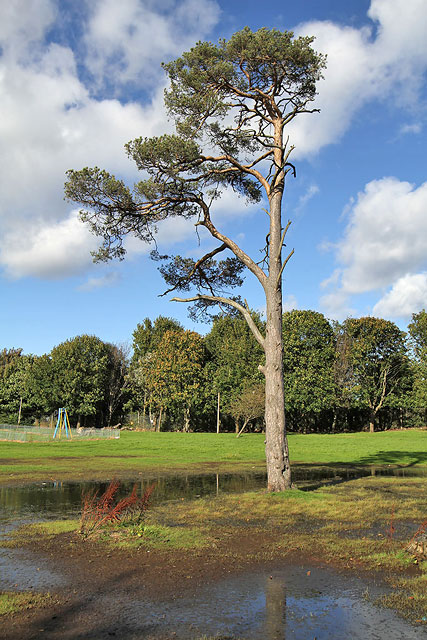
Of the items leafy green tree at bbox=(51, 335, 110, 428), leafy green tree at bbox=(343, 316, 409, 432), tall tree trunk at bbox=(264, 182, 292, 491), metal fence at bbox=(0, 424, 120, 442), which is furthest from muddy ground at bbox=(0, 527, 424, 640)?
leafy green tree at bbox=(51, 335, 110, 428)

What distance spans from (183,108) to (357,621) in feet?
46.2

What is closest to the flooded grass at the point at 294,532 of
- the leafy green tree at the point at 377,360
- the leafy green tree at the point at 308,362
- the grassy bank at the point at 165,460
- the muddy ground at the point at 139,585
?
the muddy ground at the point at 139,585

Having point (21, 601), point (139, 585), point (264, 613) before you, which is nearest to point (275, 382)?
point (139, 585)

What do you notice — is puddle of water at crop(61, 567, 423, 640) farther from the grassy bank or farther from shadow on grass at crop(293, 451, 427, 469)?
shadow on grass at crop(293, 451, 427, 469)

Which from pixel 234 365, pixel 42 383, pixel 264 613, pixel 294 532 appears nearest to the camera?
pixel 264 613

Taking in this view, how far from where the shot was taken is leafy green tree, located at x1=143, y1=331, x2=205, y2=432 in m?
61.9

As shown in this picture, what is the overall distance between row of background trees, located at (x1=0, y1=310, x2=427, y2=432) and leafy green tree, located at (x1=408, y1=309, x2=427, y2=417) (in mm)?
123

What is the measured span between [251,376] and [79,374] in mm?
23354

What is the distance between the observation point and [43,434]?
151 feet

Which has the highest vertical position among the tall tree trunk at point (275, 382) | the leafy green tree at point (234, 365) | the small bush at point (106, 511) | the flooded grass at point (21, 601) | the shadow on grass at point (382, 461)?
the leafy green tree at point (234, 365)

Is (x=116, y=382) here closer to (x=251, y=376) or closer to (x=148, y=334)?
(x=148, y=334)

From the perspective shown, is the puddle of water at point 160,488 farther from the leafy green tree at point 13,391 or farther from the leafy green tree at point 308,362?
the leafy green tree at point 13,391

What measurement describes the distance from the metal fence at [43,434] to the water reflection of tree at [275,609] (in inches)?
1540

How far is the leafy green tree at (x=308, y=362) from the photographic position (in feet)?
190
